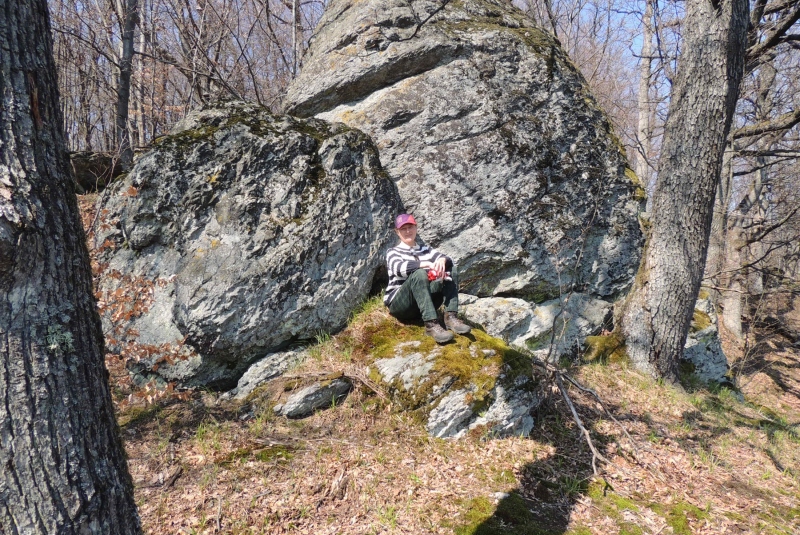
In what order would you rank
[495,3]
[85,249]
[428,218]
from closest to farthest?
1. [85,249]
2. [428,218]
3. [495,3]

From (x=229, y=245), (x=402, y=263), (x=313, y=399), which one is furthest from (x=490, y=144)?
(x=313, y=399)

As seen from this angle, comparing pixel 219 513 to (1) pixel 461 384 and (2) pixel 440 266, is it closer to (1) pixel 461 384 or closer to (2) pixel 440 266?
(1) pixel 461 384

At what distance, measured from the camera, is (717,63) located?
5230 millimetres

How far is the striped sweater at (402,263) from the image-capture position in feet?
16.3

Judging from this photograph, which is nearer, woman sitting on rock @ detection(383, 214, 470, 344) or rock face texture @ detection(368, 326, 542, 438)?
rock face texture @ detection(368, 326, 542, 438)

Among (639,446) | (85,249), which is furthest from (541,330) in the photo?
(85,249)

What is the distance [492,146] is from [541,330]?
99.7 inches

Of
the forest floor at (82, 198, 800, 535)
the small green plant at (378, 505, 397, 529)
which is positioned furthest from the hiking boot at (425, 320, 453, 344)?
the small green plant at (378, 505, 397, 529)

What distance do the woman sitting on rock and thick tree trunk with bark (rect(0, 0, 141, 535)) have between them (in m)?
3.16

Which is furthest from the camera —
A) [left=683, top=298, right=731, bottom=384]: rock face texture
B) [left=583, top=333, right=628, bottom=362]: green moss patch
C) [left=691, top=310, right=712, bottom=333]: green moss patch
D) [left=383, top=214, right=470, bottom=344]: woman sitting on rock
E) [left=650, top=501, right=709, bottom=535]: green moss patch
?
[left=691, top=310, right=712, bottom=333]: green moss patch

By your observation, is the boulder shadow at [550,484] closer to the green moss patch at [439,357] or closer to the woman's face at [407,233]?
the green moss patch at [439,357]

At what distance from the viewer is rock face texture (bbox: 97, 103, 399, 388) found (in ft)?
15.4

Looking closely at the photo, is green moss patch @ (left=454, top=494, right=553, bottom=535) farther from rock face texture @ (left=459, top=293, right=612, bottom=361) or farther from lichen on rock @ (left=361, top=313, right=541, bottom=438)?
rock face texture @ (left=459, top=293, right=612, bottom=361)

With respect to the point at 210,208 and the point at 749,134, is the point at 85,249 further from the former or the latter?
the point at 749,134
